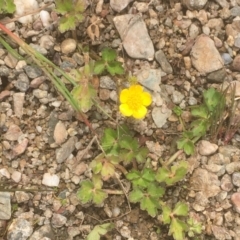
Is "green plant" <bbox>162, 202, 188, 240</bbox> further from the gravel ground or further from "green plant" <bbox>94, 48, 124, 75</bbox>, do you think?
"green plant" <bbox>94, 48, 124, 75</bbox>

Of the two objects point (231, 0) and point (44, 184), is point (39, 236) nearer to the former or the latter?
point (44, 184)

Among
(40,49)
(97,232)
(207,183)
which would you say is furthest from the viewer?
(40,49)

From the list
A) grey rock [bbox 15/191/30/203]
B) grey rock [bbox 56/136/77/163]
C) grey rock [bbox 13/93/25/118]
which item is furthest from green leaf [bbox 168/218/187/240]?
grey rock [bbox 13/93/25/118]

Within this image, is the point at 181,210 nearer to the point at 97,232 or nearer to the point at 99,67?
the point at 97,232

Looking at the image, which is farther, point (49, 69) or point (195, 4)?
point (195, 4)

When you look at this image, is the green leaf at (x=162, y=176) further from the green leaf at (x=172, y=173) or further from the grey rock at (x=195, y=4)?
the grey rock at (x=195, y=4)

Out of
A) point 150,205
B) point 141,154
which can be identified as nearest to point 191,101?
point 141,154

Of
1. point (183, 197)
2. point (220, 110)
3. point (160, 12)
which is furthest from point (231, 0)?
point (183, 197)
